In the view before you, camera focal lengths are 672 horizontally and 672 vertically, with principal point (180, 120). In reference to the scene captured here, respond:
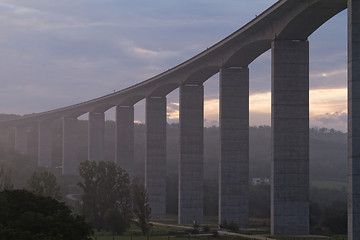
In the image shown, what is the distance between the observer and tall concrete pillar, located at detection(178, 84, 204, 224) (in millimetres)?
83312

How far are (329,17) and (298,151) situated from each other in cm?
1236

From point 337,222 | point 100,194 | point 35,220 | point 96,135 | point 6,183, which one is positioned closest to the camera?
point 35,220

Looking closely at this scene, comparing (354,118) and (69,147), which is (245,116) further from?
(69,147)

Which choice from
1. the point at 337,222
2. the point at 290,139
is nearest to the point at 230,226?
the point at 337,222

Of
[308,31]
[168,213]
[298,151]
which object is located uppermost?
[308,31]

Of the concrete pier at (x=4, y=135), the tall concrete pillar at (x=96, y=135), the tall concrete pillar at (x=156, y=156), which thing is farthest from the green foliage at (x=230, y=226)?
the concrete pier at (x=4, y=135)

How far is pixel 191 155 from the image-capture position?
84188 mm

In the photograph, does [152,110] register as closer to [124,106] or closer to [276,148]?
[124,106]

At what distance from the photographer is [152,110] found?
95.5 meters

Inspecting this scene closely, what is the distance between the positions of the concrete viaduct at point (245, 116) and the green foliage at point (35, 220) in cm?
1940

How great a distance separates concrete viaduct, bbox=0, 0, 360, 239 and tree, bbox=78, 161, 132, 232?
1071 cm

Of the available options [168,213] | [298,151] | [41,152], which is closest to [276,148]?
[298,151]

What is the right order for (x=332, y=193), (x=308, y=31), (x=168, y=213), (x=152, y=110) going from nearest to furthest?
(x=308, y=31), (x=152, y=110), (x=168, y=213), (x=332, y=193)

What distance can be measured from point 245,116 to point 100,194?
17724mm
